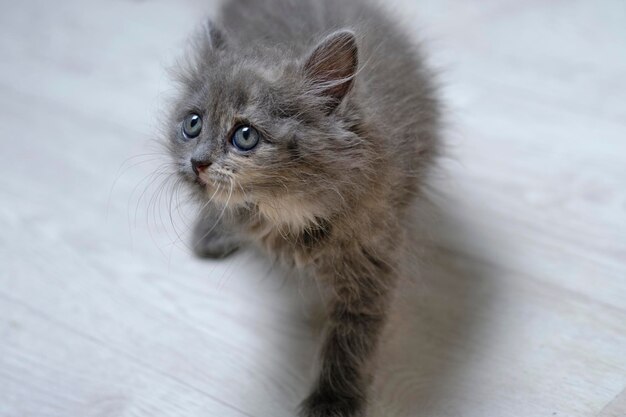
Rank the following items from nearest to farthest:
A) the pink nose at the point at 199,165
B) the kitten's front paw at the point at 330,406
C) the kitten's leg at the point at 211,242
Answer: the pink nose at the point at 199,165
the kitten's front paw at the point at 330,406
the kitten's leg at the point at 211,242

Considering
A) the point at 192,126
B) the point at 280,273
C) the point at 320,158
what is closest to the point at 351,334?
the point at 280,273

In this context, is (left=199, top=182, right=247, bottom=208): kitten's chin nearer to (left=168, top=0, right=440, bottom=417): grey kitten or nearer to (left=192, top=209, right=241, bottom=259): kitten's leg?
(left=168, top=0, right=440, bottom=417): grey kitten

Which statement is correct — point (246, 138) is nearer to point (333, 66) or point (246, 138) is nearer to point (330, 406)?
point (333, 66)

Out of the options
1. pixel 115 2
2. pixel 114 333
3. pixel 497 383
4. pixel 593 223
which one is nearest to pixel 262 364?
pixel 114 333

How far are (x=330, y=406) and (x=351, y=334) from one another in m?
0.15

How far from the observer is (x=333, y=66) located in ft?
4.61

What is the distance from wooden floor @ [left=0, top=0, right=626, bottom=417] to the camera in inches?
61.5

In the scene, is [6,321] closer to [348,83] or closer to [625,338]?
[348,83]

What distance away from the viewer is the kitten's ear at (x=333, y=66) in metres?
1.39

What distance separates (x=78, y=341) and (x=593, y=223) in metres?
1.22

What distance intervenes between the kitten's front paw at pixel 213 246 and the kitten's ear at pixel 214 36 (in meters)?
0.43

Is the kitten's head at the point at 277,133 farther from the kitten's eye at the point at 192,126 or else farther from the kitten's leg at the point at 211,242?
the kitten's leg at the point at 211,242

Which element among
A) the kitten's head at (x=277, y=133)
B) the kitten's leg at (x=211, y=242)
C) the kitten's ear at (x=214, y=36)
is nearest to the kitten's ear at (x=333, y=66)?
the kitten's head at (x=277, y=133)

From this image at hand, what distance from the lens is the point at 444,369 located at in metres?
1.59
